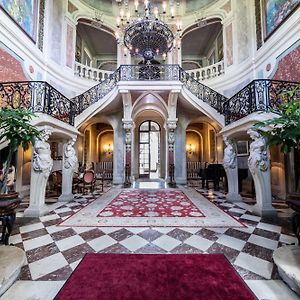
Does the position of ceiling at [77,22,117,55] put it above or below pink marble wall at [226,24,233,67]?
above

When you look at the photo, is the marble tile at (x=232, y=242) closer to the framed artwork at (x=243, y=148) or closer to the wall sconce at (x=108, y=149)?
the framed artwork at (x=243, y=148)

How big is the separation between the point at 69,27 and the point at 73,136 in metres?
6.66

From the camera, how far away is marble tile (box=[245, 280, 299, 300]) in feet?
5.36

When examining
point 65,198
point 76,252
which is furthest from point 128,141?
point 76,252

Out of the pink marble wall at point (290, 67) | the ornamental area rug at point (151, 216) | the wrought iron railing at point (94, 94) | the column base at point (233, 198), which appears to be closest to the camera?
the ornamental area rug at point (151, 216)

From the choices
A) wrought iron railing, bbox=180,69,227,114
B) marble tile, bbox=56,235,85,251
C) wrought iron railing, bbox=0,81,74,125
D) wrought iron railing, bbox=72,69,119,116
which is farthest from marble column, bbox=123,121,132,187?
marble tile, bbox=56,235,85,251

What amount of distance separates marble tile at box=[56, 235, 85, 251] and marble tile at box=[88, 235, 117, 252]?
188mm

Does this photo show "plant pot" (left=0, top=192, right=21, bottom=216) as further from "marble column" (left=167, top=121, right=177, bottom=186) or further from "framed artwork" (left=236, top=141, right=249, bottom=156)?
"framed artwork" (left=236, top=141, right=249, bottom=156)

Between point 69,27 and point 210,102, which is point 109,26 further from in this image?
point 210,102

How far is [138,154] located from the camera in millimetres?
13359

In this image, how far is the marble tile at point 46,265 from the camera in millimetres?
1988

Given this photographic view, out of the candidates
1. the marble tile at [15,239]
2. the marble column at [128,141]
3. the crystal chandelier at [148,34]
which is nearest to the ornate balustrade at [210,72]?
the crystal chandelier at [148,34]

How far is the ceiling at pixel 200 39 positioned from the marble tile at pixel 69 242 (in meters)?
12.5

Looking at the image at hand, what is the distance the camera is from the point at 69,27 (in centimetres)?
923
